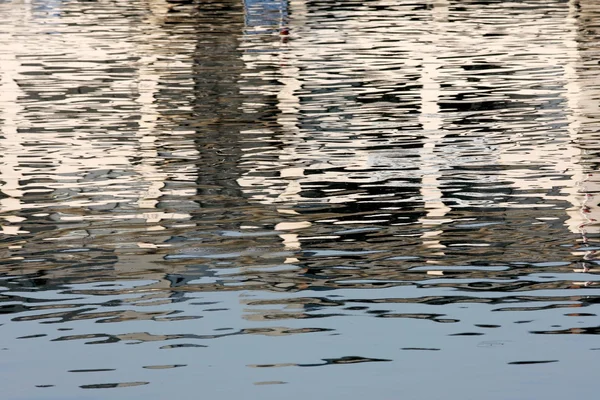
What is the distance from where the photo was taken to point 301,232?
1028 cm

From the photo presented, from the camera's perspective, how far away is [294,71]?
24.3 m

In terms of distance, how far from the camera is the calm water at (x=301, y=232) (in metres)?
6.78

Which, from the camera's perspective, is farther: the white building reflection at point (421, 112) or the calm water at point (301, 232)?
the white building reflection at point (421, 112)

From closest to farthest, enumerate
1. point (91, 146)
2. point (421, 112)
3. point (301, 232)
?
point (301, 232) → point (91, 146) → point (421, 112)

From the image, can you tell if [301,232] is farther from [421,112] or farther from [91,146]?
[421,112]

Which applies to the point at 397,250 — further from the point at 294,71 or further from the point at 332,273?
the point at 294,71

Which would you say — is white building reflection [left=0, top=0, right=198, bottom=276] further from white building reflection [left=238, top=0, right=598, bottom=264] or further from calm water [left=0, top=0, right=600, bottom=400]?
white building reflection [left=238, top=0, right=598, bottom=264]

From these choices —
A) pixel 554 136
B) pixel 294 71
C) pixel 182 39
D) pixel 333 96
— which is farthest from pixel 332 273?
pixel 182 39

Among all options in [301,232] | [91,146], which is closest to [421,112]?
[91,146]

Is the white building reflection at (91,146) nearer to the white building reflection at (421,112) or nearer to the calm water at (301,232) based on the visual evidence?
the calm water at (301,232)

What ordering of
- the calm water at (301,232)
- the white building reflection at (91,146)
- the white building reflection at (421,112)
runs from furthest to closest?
1. the white building reflection at (421,112)
2. the white building reflection at (91,146)
3. the calm water at (301,232)

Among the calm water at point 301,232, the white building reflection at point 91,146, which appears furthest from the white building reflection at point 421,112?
the white building reflection at point 91,146

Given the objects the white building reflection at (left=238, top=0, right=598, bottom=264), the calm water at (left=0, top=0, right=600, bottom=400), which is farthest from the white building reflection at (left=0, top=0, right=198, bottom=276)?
the white building reflection at (left=238, top=0, right=598, bottom=264)

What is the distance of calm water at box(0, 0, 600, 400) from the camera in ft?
22.2
